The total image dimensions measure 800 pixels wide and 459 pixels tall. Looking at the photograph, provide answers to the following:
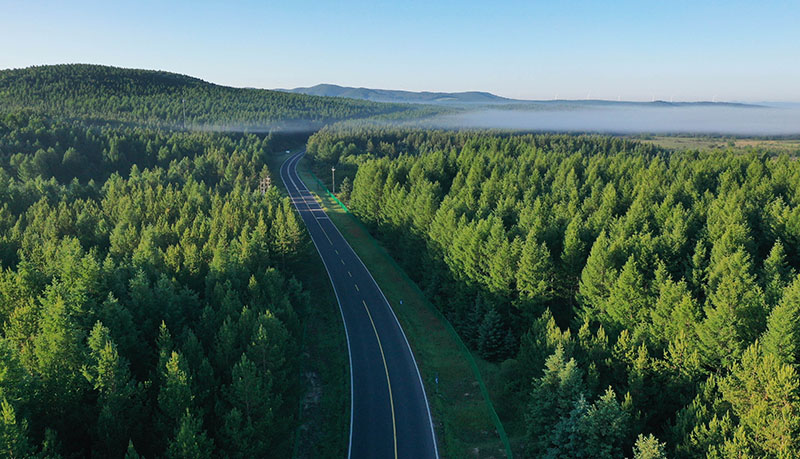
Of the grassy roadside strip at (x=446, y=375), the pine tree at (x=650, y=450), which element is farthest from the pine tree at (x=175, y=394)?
the pine tree at (x=650, y=450)

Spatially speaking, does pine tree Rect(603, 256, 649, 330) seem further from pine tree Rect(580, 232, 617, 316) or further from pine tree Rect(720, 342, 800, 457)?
pine tree Rect(720, 342, 800, 457)

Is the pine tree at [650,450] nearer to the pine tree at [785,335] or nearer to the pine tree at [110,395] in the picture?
the pine tree at [785,335]

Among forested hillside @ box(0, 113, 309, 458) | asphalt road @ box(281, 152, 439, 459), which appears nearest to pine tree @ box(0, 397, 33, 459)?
forested hillside @ box(0, 113, 309, 458)

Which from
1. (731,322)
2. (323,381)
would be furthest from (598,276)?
(323,381)

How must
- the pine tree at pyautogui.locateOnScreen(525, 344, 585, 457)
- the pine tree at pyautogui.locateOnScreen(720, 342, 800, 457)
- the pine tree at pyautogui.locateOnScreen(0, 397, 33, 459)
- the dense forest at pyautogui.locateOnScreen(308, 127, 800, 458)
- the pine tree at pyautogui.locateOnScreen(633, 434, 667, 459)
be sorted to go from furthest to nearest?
1. the pine tree at pyautogui.locateOnScreen(525, 344, 585, 457)
2. the dense forest at pyautogui.locateOnScreen(308, 127, 800, 458)
3. the pine tree at pyautogui.locateOnScreen(633, 434, 667, 459)
4. the pine tree at pyautogui.locateOnScreen(720, 342, 800, 457)
5. the pine tree at pyautogui.locateOnScreen(0, 397, 33, 459)

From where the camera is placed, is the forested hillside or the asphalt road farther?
the asphalt road
